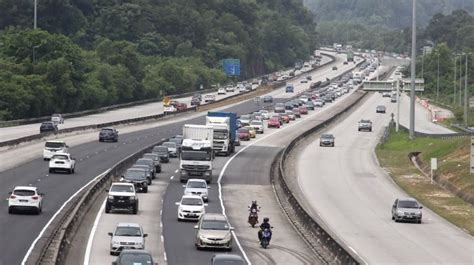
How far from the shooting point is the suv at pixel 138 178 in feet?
223

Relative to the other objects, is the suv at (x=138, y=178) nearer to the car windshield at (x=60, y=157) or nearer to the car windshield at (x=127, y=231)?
the car windshield at (x=60, y=157)

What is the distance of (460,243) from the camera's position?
2110 inches

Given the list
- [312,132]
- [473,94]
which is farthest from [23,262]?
[473,94]

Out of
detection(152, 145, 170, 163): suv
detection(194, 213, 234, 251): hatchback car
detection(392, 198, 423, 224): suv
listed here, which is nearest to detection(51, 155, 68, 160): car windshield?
detection(152, 145, 170, 163): suv

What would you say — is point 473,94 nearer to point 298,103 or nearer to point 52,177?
point 298,103

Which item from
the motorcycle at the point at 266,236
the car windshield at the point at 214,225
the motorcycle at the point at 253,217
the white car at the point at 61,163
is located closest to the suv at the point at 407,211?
the motorcycle at the point at 253,217

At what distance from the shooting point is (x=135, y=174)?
6925 centimetres

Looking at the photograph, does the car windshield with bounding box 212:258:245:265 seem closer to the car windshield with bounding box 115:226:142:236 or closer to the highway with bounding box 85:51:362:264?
the highway with bounding box 85:51:362:264

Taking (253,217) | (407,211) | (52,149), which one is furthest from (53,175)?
(407,211)

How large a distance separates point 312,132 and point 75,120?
28.9 m

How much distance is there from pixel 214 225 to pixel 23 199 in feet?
37.7

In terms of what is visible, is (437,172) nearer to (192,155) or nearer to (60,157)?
(192,155)

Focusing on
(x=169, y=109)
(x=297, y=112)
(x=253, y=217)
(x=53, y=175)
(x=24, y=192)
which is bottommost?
(x=253, y=217)

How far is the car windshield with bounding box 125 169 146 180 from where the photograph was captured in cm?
6838
